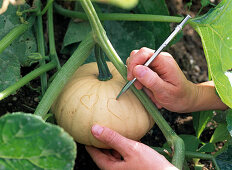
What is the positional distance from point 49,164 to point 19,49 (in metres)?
0.75

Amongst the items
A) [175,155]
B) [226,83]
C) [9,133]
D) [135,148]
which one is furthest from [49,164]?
[226,83]

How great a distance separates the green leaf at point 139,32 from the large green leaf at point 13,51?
373 millimetres

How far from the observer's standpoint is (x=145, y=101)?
4.02ft

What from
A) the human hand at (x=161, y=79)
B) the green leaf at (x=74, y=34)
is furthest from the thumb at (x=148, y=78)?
the green leaf at (x=74, y=34)

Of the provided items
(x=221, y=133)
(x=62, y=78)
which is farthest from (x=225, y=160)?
(x=62, y=78)

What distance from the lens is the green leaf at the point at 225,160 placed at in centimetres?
133

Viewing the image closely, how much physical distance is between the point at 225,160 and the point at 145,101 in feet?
1.25

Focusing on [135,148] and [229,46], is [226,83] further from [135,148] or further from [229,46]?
[135,148]

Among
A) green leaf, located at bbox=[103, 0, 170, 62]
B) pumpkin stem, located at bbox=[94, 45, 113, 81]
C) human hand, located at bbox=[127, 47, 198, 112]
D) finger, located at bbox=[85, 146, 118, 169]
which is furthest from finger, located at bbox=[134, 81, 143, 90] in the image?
green leaf, located at bbox=[103, 0, 170, 62]

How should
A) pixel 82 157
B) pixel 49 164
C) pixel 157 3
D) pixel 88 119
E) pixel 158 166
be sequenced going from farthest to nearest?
pixel 157 3
pixel 82 157
pixel 88 119
pixel 158 166
pixel 49 164

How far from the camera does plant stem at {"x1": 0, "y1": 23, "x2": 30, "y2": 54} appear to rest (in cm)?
128

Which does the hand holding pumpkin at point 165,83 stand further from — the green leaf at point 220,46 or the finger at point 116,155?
the finger at point 116,155

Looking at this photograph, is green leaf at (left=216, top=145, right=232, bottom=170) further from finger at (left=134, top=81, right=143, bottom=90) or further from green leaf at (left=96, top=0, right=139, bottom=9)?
green leaf at (left=96, top=0, right=139, bottom=9)

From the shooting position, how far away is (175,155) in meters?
1.15
